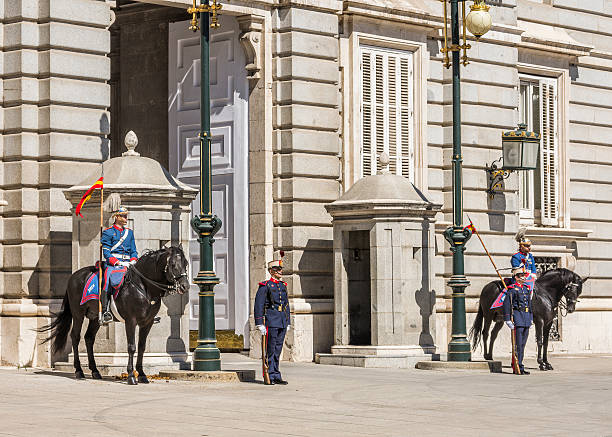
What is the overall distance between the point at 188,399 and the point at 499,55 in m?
14.4

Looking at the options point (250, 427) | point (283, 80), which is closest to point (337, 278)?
point (283, 80)

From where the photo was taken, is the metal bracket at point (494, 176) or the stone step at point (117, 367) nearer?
the stone step at point (117, 367)

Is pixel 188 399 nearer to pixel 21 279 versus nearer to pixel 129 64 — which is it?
pixel 21 279

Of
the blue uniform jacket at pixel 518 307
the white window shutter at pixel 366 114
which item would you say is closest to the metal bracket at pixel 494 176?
the white window shutter at pixel 366 114

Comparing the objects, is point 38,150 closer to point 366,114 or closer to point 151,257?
point 151,257

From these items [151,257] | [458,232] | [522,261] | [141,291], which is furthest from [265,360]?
[522,261]

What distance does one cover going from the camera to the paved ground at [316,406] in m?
13.3

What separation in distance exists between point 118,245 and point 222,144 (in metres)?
6.49

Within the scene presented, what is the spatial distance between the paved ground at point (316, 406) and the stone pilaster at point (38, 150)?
1.49m

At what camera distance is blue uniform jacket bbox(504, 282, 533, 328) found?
22.6 meters

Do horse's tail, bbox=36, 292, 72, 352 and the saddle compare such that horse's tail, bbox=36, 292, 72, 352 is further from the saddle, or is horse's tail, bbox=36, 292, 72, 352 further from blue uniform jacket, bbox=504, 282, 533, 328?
blue uniform jacket, bbox=504, 282, 533, 328

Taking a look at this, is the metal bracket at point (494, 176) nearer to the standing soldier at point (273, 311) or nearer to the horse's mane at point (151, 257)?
the standing soldier at point (273, 311)

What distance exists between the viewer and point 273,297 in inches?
742

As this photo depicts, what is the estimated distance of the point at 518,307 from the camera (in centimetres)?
2266
